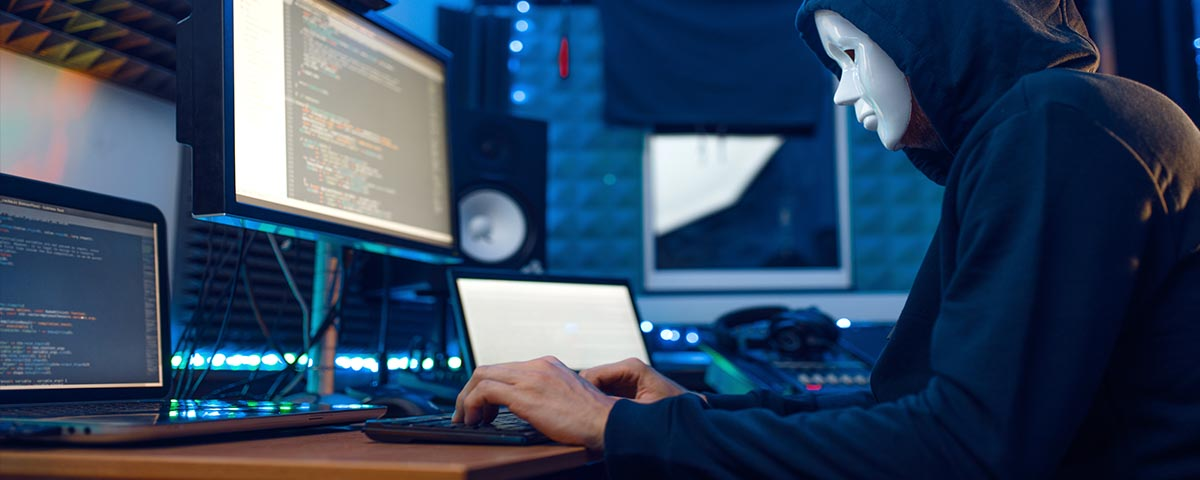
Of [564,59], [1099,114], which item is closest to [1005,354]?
[1099,114]

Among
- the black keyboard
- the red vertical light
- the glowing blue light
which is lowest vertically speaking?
the glowing blue light

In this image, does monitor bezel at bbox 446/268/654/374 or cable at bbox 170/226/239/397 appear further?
monitor bezel at bbox 446/268/654/374

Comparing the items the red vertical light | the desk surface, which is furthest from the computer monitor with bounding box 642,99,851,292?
the desk surface

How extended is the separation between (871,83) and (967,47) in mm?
117

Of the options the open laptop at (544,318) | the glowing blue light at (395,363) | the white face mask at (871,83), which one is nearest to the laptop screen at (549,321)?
the open laptop at (544,318)

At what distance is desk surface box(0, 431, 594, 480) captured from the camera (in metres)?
0.56

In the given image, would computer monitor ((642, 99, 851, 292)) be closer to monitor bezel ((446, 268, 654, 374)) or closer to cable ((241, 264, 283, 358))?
monitor bezel ((446, 268, 654, 374))

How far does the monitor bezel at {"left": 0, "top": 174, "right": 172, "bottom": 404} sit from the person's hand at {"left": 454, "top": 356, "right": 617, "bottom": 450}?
428 millimetres

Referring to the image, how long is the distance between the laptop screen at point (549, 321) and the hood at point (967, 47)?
0.65 m

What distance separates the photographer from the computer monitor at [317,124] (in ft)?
3.52

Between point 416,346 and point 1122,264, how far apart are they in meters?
1.47

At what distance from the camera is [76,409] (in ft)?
2.82

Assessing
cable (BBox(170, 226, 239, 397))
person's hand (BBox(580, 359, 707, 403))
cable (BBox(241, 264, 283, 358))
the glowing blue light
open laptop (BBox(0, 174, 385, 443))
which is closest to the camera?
open laptop (BBox(0, 174, 385, 443))

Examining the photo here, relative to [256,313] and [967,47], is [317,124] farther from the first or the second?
[967,47]
